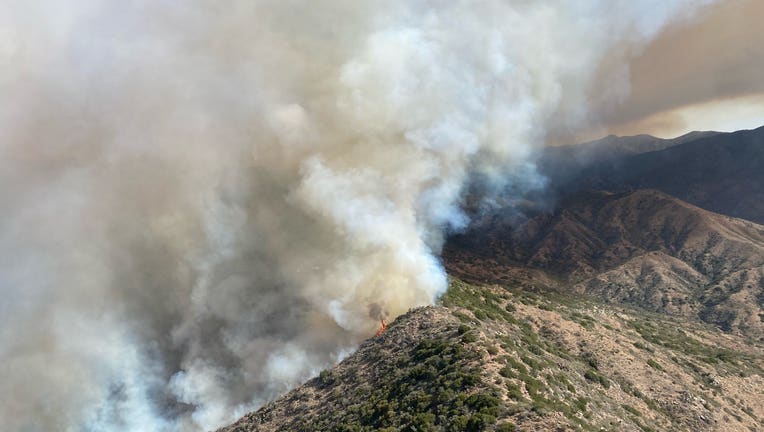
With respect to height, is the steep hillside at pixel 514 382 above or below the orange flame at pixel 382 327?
below

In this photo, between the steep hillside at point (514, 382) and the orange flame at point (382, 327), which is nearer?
the steep hillside at point (514, 382)

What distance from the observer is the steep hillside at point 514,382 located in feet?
115

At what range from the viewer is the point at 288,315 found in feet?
226

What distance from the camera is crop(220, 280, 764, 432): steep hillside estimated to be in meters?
35.0

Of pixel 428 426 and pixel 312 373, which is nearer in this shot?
pixel 428 426

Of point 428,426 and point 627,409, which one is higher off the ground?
point 428,426

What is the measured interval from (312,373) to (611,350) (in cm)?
3836

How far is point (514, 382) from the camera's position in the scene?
37.0 metres

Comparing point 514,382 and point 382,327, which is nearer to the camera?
point 514,382

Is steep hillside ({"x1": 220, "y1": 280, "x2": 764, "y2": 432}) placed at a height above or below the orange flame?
below

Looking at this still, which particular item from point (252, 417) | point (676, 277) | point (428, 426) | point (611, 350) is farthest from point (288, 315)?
point (676, 277)

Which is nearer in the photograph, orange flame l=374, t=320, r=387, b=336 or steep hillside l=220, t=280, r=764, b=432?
steep hillside l=220, t=280, r=764, b=432

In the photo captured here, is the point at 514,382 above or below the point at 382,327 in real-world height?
below

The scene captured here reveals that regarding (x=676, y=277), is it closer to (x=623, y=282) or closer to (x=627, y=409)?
(x=623, y=282)
